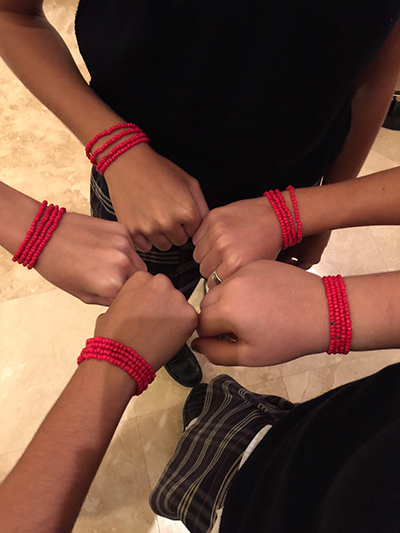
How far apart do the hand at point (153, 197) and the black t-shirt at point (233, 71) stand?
0.05 m

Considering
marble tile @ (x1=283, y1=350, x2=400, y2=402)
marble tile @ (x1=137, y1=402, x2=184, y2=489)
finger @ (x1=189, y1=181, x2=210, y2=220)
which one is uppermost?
finger @ (x1=189, y1=181, x2=210, y2=220)

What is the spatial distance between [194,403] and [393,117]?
163 centimetres

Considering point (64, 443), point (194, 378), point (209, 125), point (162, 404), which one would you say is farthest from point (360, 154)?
point (162, 404)

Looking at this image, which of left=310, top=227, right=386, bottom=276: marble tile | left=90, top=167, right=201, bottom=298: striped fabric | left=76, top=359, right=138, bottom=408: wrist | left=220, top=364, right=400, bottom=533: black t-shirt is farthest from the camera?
left=310, top=227, right=386, bottom=276: marble tile

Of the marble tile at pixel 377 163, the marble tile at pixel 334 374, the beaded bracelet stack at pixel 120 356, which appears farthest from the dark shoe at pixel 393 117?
the beaded bracelet stack at pixel 120 356

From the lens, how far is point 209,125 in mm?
573

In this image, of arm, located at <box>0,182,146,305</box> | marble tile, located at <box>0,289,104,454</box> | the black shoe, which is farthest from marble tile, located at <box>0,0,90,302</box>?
arm, located at <box>0,182,146,305</box>

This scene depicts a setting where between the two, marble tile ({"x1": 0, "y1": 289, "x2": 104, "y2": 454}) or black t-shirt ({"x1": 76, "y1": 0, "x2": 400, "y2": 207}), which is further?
marble tile ({"x1": 0, "y1": 289, "x2": 104, "y2": 454})

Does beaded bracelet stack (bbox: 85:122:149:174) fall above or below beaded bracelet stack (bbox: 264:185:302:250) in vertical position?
above

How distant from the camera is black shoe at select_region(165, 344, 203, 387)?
1.22 m

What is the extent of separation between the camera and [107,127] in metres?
0.60

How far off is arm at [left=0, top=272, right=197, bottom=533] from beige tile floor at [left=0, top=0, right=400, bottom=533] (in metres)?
0.80

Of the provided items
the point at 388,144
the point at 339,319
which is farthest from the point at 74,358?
the point at 388,144

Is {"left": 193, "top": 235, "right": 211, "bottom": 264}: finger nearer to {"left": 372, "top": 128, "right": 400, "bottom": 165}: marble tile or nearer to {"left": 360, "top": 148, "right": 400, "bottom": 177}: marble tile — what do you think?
{"left": 360, "top": 148, "right": 400, "bottom": 177}: marble tile
